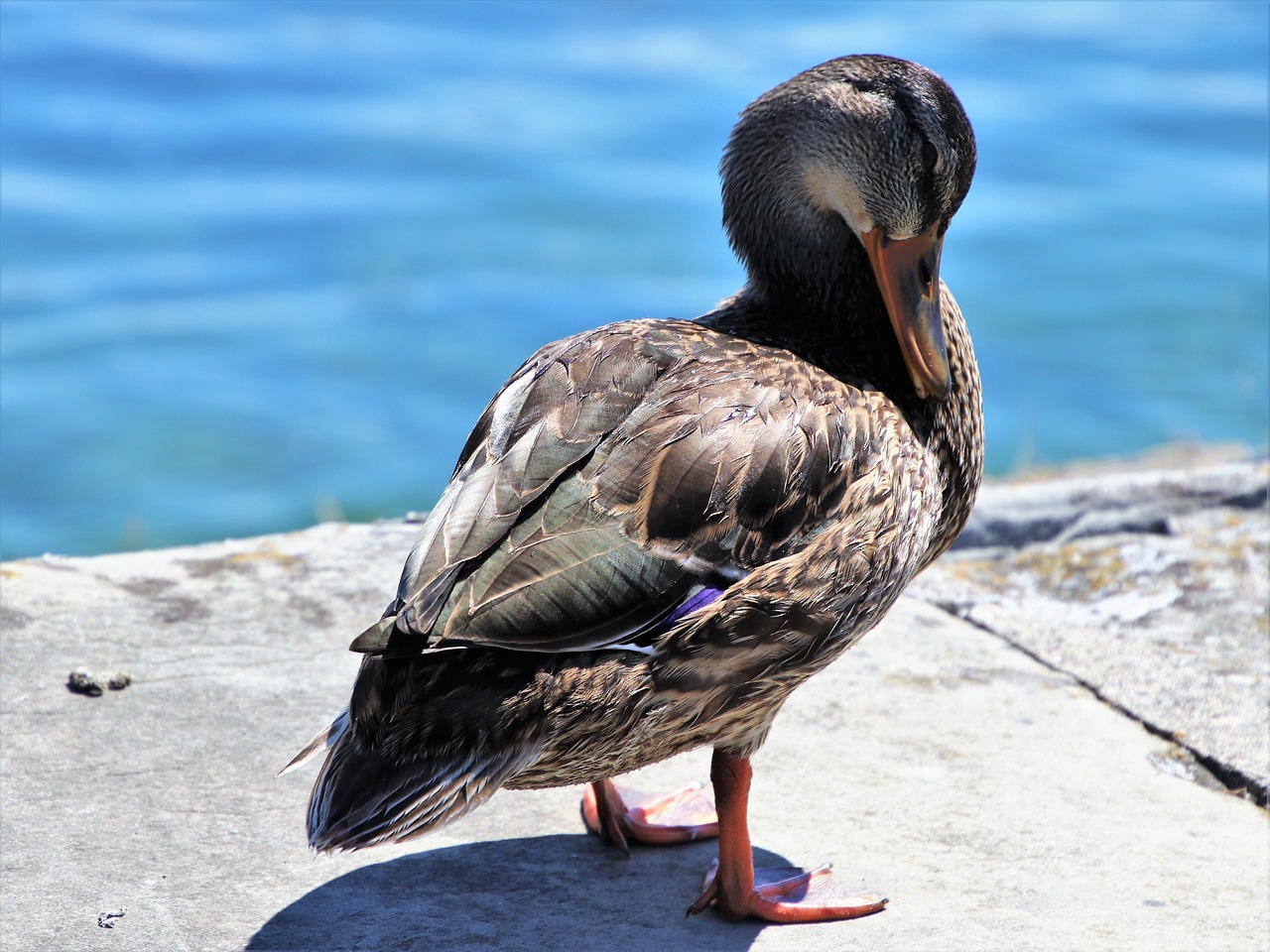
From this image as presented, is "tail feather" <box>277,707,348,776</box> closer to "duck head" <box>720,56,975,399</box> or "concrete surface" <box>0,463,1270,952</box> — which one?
"concrete surface" <box>0,463,1270,952</box>

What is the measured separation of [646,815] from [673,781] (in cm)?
30

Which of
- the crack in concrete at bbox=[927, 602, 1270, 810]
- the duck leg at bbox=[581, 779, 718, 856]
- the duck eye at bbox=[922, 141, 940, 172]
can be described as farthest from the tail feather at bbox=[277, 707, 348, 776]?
the crack in concrete at bbox=[927, 602, 1270, 810]

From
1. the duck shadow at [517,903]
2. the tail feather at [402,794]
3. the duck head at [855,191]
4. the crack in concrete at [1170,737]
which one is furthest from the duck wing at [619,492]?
the crack in concrete at [1170,737]

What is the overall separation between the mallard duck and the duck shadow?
0.25 feet

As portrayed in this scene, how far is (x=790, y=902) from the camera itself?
3.14 metres

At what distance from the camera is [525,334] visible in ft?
32.4

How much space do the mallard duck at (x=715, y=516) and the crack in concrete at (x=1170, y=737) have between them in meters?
0.90

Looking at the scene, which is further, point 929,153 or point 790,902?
point 929,153

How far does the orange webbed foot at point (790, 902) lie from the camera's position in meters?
3.13

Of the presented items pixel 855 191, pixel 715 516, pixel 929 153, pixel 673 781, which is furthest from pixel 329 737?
pixel 929 153

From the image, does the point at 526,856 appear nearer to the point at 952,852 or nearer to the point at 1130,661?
the point at 952,852

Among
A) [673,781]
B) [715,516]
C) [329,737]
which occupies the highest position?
[715,516]

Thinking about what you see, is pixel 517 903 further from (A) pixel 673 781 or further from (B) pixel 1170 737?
(B) pixel 1170 737

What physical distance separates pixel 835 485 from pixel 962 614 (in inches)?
66.3
